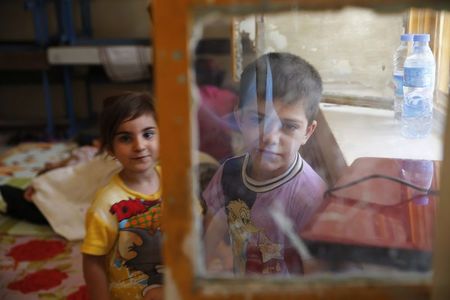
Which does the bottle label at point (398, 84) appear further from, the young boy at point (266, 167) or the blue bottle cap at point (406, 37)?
the young boy at point (266, 167)

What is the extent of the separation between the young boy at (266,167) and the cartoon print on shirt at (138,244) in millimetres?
224

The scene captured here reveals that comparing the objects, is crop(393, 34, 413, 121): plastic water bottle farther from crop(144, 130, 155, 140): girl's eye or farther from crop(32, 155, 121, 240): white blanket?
crop(32, 155, 121, 240): white blanket

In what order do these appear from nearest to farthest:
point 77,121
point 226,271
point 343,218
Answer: point 226,271, point 343,218, point 77,121

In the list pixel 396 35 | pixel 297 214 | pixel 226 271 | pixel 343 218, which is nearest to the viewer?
pixel 226 271

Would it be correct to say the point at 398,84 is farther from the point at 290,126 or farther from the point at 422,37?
the point at 290,126

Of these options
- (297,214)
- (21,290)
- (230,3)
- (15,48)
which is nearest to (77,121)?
(15,48)

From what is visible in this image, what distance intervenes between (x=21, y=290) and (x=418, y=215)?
4.31ft

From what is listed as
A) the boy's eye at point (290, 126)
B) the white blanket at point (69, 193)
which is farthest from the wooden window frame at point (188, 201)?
the white blanket at point (69, 193)

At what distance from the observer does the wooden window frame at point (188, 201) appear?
0.49 m

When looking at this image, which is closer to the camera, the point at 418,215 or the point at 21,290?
the point at 418,215

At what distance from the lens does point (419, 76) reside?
133 cm

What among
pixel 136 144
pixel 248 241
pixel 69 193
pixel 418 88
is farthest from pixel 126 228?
pixel 69 193

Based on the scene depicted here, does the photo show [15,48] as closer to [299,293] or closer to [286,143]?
[286,143]

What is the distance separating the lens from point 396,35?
1298 mm
